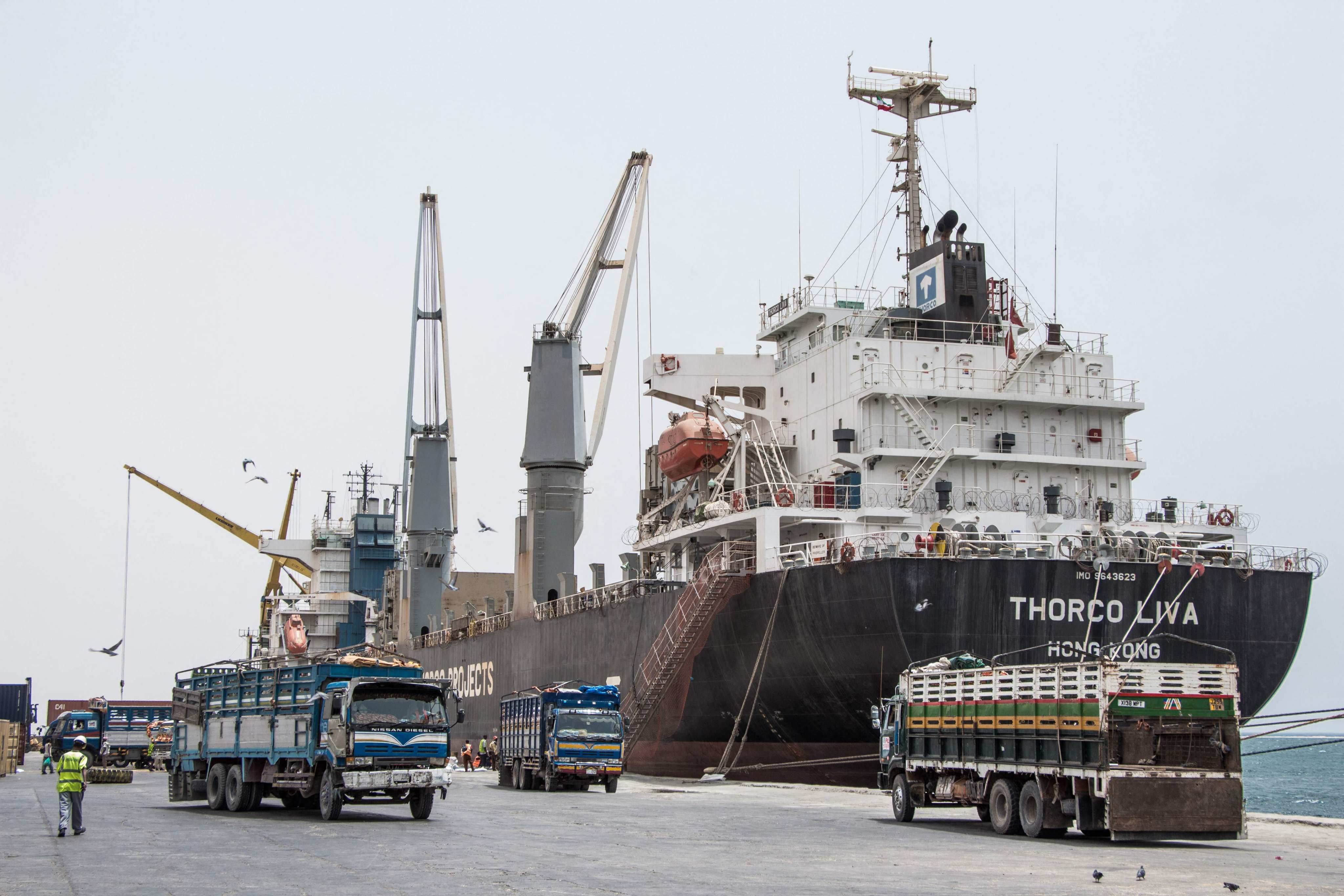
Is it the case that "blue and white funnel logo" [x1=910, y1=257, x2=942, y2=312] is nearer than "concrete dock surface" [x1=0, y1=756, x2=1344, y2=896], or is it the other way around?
"concrete dock surface" [x1=0, y1=756, x2=1344, y2=896]

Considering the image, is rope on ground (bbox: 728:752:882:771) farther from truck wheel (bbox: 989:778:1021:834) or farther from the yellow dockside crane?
the yellow dockside crane

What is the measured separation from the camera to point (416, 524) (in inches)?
2146

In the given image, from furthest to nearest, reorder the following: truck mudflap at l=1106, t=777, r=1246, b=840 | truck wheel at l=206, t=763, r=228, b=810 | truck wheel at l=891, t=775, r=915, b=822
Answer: truck wheel at l=206, t=763, r=228, b=810, truck wheel at l=891, t=775, r=915, b=822, truck mudflap at l=1106, t=777, r=1246, b=840

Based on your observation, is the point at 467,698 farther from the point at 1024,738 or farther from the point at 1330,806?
the point at 1330,806

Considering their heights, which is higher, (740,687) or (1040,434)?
(1040,434)

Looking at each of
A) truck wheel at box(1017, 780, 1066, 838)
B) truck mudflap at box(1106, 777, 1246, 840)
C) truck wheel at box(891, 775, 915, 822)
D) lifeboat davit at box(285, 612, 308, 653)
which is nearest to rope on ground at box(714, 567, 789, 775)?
truck wheel at box(891, 775, 915, 822)

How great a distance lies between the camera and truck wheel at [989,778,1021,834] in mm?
18469

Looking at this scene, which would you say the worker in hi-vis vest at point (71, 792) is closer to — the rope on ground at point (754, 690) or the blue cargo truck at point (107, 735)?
the rope on ground at point (754, 690)

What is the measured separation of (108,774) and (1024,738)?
2467 cm

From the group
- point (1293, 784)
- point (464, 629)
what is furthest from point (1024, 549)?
point (1293, 784)

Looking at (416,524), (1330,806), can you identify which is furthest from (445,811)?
(1330,806)

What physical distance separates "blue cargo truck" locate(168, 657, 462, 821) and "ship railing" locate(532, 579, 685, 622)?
11.8m

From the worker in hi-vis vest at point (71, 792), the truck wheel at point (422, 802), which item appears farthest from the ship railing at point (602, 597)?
the worker in hi-vis vest at point (71, 792)

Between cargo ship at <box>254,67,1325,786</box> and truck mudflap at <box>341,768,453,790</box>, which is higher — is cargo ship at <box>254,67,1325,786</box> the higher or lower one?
the higher one
